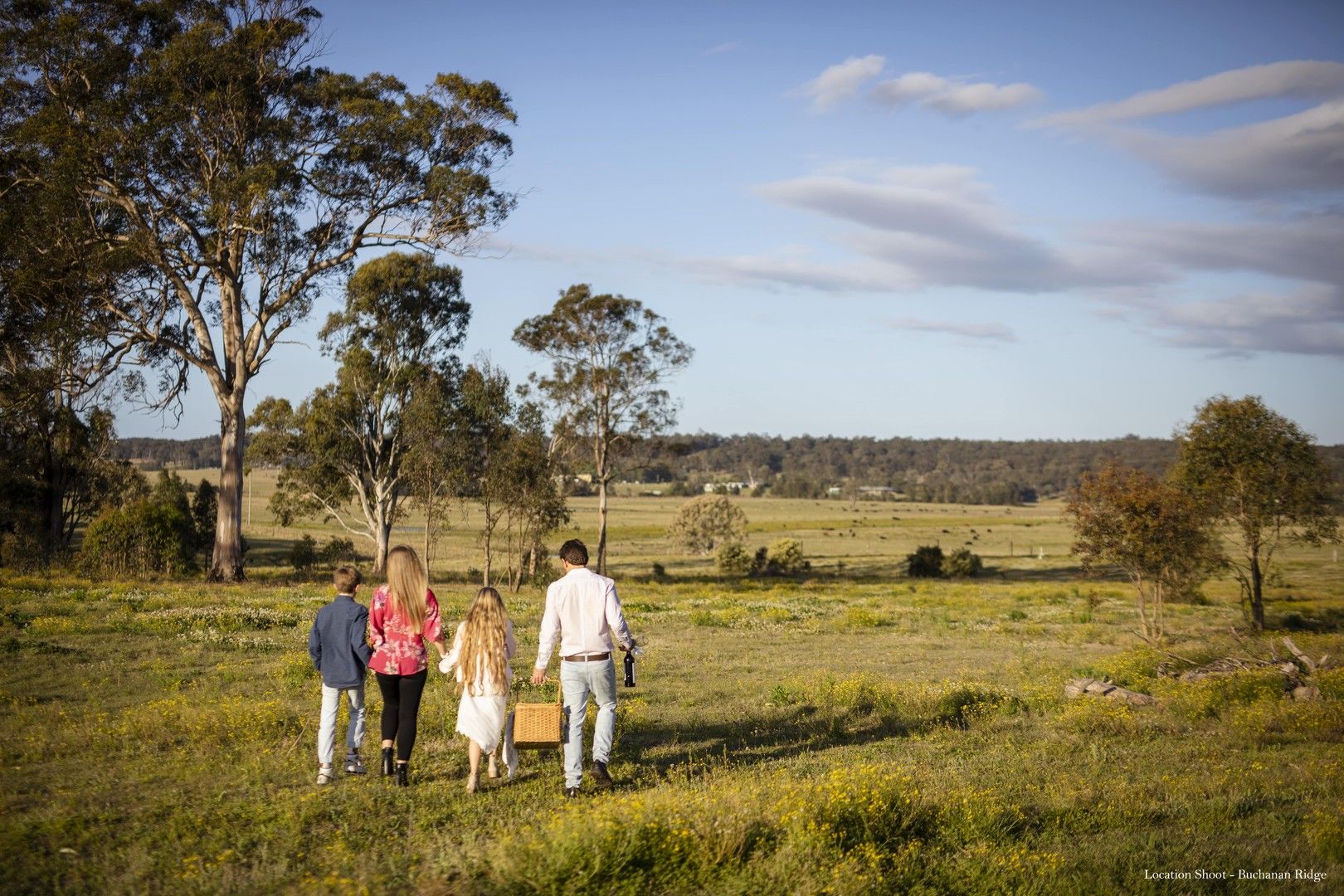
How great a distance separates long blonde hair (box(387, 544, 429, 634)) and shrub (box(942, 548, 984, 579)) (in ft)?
170

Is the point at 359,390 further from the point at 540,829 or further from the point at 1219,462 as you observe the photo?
the point at 540,829

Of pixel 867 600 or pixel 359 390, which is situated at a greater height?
pixel 359 390

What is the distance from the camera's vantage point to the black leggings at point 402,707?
8.52m

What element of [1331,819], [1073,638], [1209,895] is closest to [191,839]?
[1209,895]

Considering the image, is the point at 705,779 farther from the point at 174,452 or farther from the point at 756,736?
the point at 174,452

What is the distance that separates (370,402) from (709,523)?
1218 inches

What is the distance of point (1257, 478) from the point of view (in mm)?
30031

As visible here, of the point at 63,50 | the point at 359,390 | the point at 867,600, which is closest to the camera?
the point at 63,50

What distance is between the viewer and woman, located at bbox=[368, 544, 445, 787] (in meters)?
8.58

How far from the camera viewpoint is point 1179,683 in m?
14.7

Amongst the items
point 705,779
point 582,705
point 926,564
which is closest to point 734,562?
point 926,564

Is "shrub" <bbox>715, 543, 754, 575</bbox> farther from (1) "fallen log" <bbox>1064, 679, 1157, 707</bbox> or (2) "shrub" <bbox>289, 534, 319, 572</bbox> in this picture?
(1) "fallen log" <bbox>1064, 679, 1157, 707</bbox>

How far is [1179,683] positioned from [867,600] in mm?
22672

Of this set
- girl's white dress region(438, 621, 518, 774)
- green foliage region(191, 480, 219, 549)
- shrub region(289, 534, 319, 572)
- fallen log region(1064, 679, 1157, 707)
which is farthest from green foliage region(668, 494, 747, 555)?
girl's white dress region(438, 621, 518, 774)
